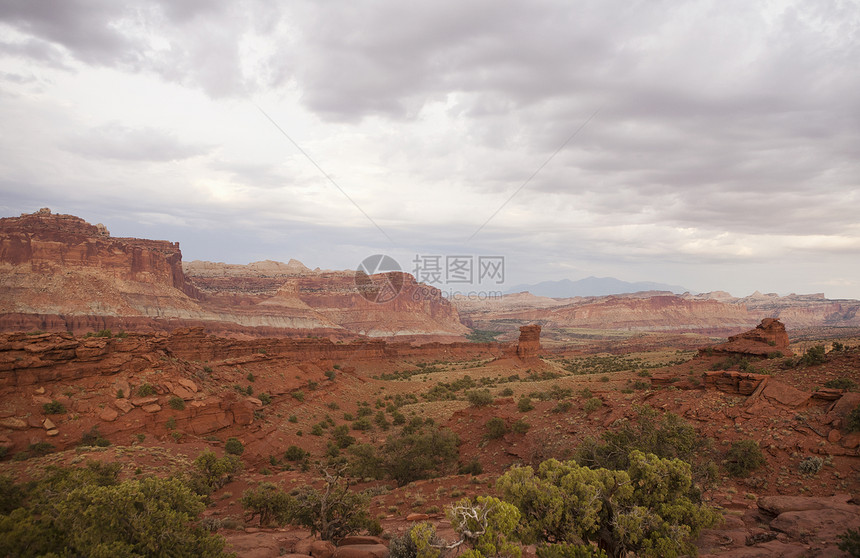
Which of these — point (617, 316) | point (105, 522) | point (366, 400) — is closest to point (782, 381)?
point (105, 522)

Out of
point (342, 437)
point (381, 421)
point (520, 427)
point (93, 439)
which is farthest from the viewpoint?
point (381, 421)

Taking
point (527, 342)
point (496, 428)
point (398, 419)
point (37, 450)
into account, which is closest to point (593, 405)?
point (496, 428)

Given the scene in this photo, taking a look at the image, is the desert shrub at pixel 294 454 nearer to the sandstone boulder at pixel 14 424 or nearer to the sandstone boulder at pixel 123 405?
the sandstone boulder at pixel 123 405

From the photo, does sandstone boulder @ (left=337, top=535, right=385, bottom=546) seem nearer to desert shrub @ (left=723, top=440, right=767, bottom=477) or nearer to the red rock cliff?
desert shrub @ (left=723, top=440, right=767, bottom=477)

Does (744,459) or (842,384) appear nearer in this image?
(744,459)

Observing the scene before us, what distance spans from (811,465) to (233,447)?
25197 millimetres

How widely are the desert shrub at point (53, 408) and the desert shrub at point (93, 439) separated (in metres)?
1.85

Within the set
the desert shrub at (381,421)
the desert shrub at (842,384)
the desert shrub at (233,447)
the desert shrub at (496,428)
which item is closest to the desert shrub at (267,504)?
the desert shrub at (233,447)

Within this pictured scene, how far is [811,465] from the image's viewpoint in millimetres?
14484

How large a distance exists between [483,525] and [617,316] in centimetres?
20298

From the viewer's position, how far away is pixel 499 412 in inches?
1040

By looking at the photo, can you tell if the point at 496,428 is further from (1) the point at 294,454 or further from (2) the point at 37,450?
(2) the point at 37,450

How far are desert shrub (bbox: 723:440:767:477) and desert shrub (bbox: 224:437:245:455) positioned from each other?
22636mm

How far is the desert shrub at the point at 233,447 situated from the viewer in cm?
2228
